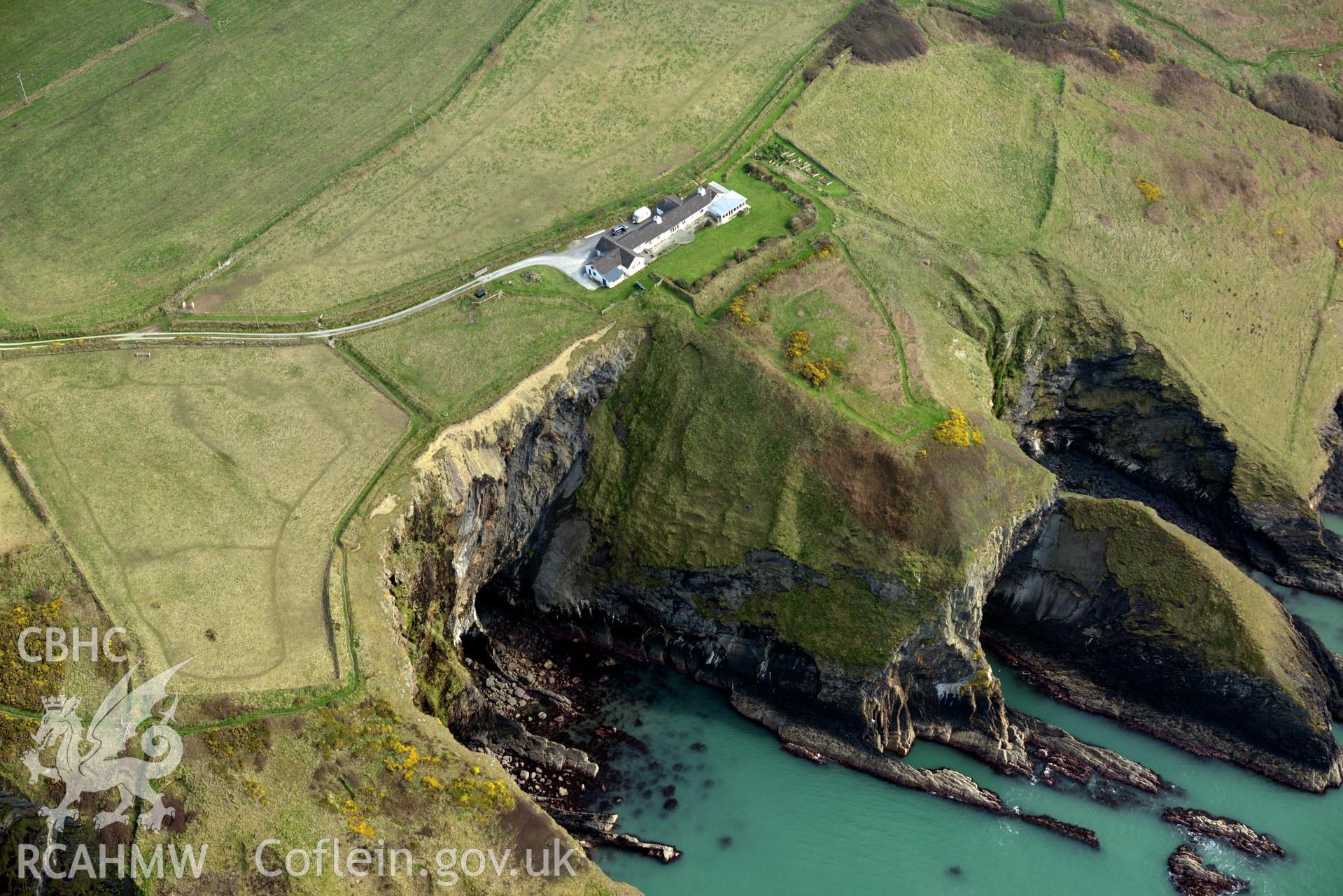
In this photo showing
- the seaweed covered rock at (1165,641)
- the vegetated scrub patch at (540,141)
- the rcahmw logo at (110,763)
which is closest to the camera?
the rcahmw logo at (110,763)

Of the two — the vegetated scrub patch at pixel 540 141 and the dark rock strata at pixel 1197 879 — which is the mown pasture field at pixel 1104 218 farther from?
the dark rock strata at pixel 1197 879

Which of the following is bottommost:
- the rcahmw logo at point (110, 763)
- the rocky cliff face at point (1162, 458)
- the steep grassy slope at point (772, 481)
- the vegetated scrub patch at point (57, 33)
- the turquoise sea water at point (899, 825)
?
the rcahmw logo at point (110, 763)

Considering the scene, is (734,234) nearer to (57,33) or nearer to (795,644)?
(795,644)

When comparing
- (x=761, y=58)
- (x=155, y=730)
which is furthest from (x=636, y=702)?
(x=761, y=58)

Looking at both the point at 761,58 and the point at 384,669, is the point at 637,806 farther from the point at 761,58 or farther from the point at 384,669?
the point at 761,58

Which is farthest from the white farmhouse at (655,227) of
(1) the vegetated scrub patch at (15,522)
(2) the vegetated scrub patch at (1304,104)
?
(2) the vegetated scrub patch at (1304,104)

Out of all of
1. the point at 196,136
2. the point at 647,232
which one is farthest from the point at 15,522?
the point at 647,232

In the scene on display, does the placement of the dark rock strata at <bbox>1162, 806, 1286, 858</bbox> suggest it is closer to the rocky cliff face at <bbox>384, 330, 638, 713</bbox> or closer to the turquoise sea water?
the turquoise sea water
